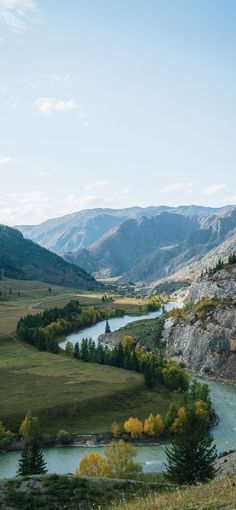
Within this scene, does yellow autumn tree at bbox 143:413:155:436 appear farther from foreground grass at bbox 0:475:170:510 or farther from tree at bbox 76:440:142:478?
foreground grass at bbox 0:475:170:510

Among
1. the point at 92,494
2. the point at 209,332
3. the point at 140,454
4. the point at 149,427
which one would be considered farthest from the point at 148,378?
the point at 92,494

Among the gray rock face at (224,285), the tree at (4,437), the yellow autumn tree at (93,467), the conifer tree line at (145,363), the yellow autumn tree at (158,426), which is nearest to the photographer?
the yellow autumn tree at (93,467)

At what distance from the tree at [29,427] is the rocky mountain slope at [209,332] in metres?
74.9

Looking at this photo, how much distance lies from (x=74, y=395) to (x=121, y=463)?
146ft

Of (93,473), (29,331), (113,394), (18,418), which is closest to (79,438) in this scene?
(18,418)

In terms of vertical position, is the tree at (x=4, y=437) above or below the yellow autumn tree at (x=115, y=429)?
above

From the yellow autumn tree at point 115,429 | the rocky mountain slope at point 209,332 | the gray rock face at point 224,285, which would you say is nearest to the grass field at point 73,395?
the yellow autumn tree at point 115,429

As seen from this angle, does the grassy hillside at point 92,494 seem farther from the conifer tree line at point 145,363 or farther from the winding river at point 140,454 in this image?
the conifer tree line at point 145,363

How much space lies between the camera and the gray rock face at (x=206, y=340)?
156 m

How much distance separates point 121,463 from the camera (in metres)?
70.1

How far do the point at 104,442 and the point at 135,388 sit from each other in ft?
92.1

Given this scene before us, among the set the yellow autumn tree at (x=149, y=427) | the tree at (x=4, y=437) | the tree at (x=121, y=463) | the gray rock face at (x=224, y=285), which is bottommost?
the yellow autumn tree at (x=149, y=427)

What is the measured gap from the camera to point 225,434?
9931 cm

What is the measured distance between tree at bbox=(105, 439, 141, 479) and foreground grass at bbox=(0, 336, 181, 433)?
25823 mm
